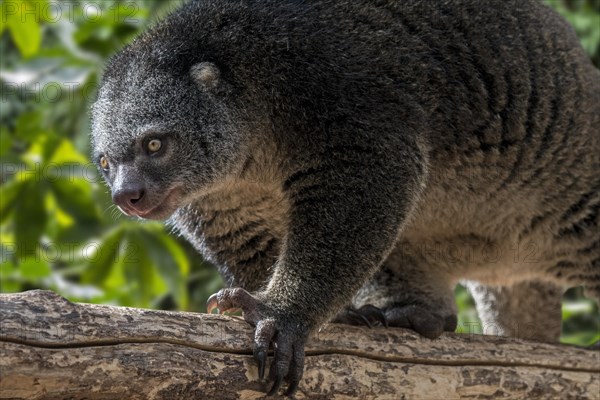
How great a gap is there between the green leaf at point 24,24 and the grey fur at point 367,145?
2.02m

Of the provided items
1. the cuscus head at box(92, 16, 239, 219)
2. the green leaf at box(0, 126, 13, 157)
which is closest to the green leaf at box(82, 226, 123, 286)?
the green leaf at box(0, 126, 13, 157)

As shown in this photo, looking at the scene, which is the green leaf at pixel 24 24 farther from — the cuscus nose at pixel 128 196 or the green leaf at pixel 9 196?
the cuscus nose at pixel 128 196

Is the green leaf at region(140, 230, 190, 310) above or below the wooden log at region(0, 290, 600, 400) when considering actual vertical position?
above

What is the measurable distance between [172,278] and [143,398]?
10.2 feet

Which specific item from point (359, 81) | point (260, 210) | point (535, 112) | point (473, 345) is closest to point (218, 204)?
point (260, 210)

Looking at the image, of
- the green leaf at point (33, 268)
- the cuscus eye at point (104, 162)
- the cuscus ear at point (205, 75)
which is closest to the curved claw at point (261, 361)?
the cuscus eye at point (104, 162)

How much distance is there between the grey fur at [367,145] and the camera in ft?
15.2

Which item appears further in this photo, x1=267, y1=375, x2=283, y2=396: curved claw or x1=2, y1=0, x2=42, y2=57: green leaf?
x1=2, y1=0, x2=42, y2=57: green leaf

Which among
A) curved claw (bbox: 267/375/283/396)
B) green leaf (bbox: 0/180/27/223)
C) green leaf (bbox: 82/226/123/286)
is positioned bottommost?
curved claw (bbox: 267/375/283/396)

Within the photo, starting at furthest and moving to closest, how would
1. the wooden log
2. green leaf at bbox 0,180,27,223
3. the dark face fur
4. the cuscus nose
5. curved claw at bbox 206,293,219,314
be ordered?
green leaf at bbox 0,180,27,223 → the dark face fur → the cuscus nose → curved claw at bbox 206,293,219,314 → the wooden log

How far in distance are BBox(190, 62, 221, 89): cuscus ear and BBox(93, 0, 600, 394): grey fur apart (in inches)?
1.3

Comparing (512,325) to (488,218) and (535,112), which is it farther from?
(535,112)

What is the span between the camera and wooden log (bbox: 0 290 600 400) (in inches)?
137

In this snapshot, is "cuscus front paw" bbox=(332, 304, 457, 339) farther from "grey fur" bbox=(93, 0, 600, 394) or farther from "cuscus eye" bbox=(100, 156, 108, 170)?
A: "cuscus eye" bbox=(100, 156, 108, 170)
